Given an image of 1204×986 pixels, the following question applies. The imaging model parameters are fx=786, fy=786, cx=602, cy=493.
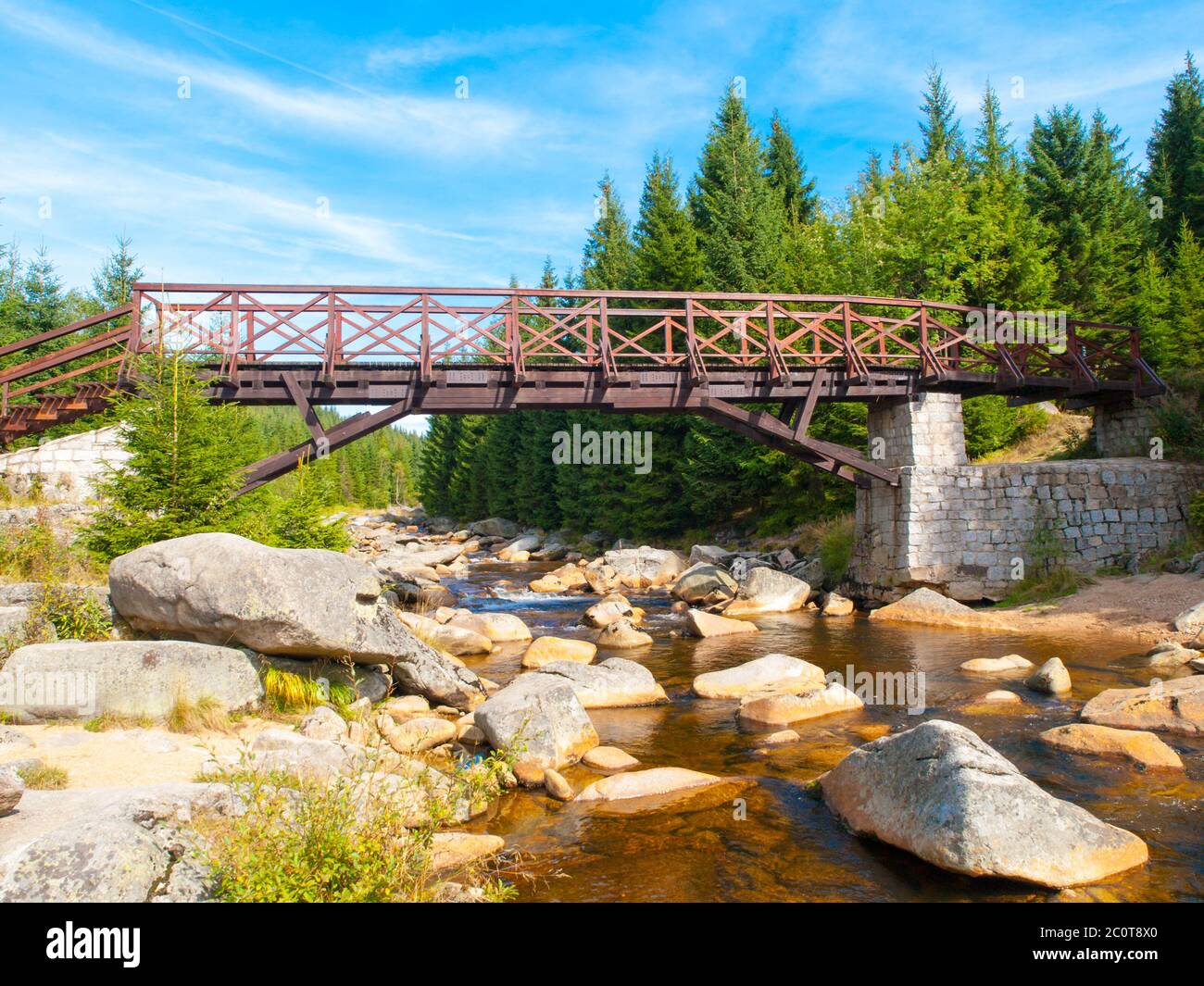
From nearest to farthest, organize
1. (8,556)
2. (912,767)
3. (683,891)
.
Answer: (683,891)
(912,767)
(8,556)

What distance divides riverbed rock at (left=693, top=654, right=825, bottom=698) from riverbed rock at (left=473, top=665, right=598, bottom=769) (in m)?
2.35

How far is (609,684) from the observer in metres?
9.19

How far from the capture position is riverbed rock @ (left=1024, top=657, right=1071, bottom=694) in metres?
8.80

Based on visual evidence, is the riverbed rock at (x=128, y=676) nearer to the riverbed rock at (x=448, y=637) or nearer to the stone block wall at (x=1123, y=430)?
the riverbed rock at (x=448, y=637)

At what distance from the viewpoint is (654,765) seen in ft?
23.4

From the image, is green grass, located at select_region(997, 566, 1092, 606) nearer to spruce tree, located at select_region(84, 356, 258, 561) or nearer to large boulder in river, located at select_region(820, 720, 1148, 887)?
large boulder in river, located at select_region(820, 720, 1148, 887)

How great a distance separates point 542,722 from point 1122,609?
10667 millimetres

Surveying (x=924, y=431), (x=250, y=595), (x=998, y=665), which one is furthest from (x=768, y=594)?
(x=250, y=595)

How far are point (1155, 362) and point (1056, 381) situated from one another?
512 cm

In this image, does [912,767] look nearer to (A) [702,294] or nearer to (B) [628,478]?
(A) [702,294]

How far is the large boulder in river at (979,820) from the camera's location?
4555 mm

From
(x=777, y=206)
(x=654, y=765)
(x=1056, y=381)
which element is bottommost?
(x=654, y=765)
